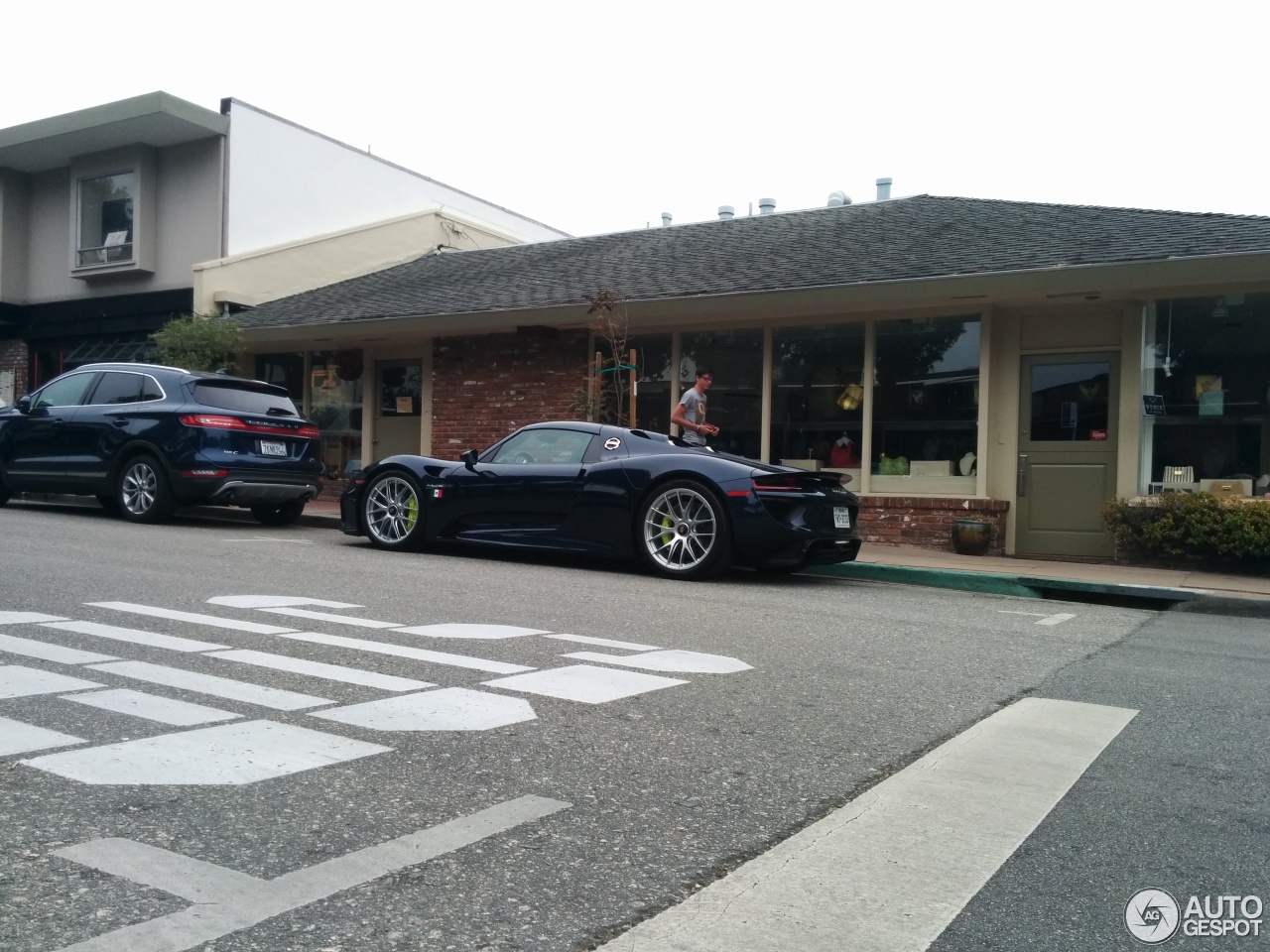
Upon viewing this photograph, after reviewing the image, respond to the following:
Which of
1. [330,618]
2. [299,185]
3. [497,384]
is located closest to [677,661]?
[330,618]

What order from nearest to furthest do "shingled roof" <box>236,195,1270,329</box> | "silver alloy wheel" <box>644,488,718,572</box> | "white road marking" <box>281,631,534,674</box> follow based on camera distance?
"white road marking" <box>281,631,534,674</box>, "silver alloy wheel" <box>644,488,718,572</box>, "shingled roof" <box>236,195,1270,329</box>

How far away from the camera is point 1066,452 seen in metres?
11.9

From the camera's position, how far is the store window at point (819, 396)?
12.9 meters

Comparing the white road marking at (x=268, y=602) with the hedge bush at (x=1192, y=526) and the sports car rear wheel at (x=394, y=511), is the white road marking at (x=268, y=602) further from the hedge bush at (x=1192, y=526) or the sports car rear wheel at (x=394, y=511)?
the hedge bush at (x=1192, y=526)

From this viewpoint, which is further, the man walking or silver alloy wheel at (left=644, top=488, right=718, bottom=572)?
the man walking

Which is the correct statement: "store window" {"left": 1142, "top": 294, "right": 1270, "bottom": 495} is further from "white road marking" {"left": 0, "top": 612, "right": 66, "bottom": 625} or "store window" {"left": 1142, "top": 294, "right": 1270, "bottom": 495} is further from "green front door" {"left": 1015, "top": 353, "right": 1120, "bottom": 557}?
"white road marking" {"left": 0, "top": 612, "right": 66, "bottom": 625}

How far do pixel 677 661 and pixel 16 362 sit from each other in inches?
824

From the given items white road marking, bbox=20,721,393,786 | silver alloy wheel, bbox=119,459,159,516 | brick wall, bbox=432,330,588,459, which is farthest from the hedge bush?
silver alloy wheel, bbox=119,459,159,516

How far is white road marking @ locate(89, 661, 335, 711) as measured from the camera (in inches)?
164

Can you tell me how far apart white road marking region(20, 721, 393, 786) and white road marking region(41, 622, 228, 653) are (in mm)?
1471

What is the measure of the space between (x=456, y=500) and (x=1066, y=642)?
5304 millimetres

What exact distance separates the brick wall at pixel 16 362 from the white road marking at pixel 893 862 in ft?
73.1

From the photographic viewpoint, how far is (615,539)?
912cm

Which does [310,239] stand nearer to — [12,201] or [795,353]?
[12,201]
